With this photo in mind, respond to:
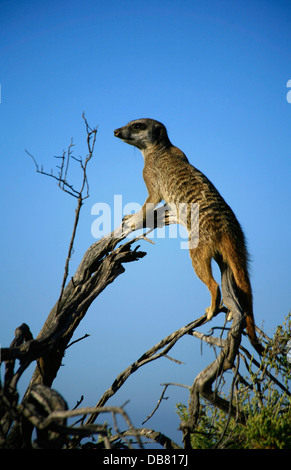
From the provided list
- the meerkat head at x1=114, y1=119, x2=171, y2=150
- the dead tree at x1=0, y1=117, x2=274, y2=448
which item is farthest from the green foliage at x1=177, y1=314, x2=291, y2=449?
the meerkat head at x1=114, y1=119, x2=171, y2=150

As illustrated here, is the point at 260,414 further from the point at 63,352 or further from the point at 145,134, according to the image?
the point at 145,134

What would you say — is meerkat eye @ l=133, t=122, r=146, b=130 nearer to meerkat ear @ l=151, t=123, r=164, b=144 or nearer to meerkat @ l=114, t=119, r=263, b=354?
meerkat ear @ l=151, t=123, r=164, b=144

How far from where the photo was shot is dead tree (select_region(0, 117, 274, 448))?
233 centimetres

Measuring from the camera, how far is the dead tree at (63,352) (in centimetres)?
233

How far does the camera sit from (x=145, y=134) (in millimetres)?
6035

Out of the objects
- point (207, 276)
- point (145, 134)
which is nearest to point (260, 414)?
point (207, 276)

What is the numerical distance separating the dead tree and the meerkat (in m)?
0.15

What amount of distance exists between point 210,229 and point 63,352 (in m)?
2.01

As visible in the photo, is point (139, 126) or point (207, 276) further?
point (139, 126)

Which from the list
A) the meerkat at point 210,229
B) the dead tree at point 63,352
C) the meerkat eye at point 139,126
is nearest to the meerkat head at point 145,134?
the meerkat eye at point 139,126

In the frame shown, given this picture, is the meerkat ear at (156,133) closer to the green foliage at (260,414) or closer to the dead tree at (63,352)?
the dead tree at (63,352)

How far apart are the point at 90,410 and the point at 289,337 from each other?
2.53 metres
